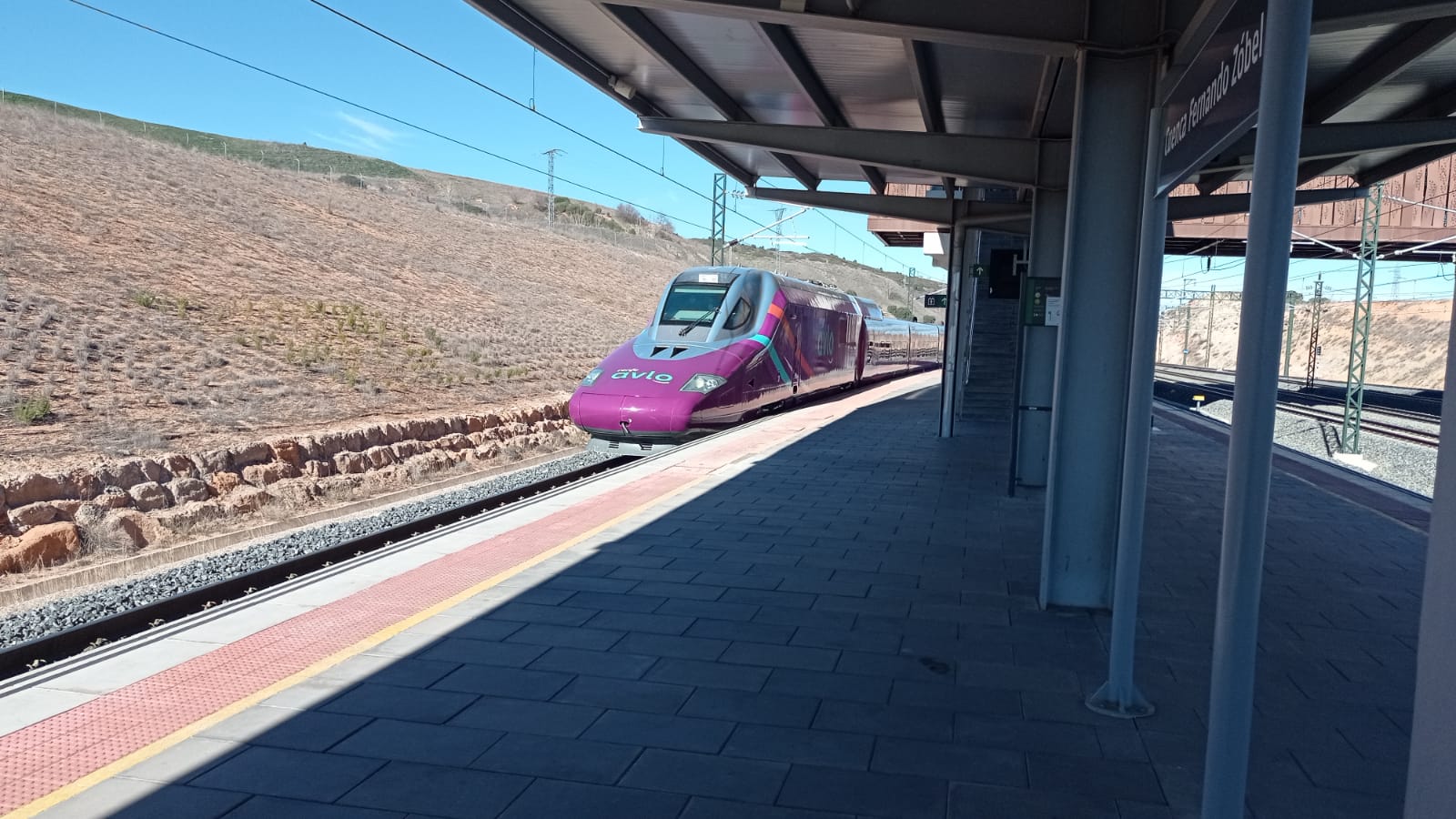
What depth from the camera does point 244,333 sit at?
1684 centimetres

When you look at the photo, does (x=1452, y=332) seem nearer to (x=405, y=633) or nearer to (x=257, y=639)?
(x=405, y=633)

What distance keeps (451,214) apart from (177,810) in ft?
155

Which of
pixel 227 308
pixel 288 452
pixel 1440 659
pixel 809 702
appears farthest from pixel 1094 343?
pixel 227 308

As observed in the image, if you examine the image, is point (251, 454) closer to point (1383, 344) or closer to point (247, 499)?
point (247, 499)

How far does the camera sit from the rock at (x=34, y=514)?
8211 mm

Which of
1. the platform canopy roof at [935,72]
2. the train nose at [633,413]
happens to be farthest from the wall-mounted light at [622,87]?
the train nose at [633,413]

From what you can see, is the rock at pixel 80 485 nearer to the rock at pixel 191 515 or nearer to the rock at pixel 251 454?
the rock at pixel 191 515

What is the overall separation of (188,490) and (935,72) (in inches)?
344

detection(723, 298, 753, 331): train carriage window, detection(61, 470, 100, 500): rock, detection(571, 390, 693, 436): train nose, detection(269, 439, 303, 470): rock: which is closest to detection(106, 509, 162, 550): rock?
detection(61, 470, 100, 500): rock

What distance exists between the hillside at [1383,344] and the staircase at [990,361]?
50.4 meters

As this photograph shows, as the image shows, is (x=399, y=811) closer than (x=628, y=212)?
Yes

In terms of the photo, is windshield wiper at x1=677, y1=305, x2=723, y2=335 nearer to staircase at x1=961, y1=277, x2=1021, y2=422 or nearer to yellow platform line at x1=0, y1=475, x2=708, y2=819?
staircase at x1=961, y1=277, x2=1021, y2=422

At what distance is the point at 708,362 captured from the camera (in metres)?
13.6

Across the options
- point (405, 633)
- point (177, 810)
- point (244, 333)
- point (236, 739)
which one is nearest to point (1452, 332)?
point (177, 810)
